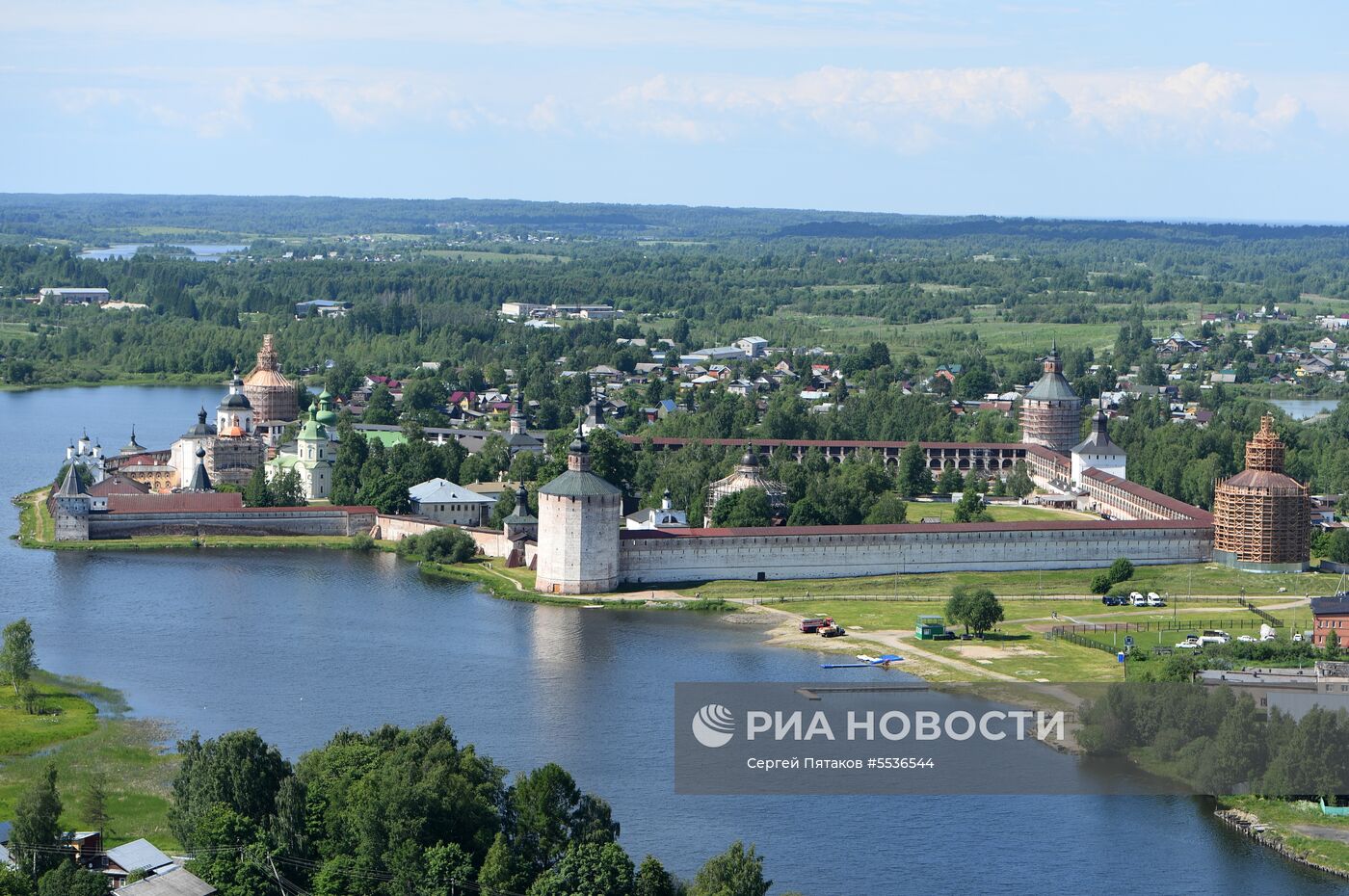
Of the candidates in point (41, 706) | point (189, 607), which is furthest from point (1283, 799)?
point (189, 607)

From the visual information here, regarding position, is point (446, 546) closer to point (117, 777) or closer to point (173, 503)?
point (173, 503)

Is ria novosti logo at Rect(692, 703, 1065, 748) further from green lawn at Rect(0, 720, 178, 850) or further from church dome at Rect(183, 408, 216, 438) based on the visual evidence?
church dome at Rect(183, 408, 216, 438)

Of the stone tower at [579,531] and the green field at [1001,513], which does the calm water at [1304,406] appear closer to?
the green field at [1001,513]

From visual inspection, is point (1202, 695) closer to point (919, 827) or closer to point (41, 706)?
point (919, 827)

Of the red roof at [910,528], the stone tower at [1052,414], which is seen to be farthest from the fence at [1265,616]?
the stone tower at [1052,414]

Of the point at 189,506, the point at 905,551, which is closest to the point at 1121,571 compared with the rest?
the point at 905,551

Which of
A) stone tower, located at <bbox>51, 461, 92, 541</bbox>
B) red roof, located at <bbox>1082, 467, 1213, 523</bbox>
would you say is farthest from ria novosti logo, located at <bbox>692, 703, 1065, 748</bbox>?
stone tower, located at <bbox>51, 461, 92, 541</bbox>
